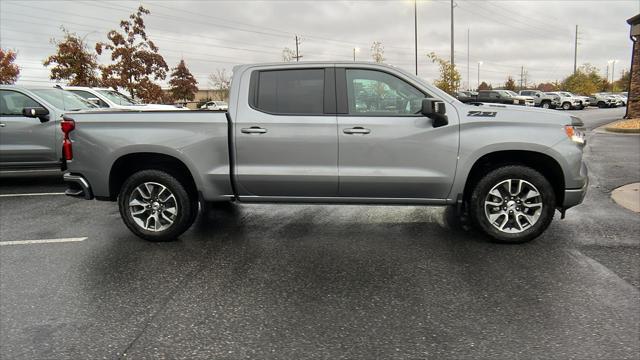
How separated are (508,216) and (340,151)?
6.27 feet

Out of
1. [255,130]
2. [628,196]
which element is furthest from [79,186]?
[628,196]

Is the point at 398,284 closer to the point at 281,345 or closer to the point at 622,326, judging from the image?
the point at 281,345

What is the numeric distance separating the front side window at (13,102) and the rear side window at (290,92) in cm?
599

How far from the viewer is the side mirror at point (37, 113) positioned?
8.36 metres

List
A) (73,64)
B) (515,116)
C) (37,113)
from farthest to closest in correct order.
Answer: (73,64), (37,113), (515,116)

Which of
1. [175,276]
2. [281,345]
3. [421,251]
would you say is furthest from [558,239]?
[175,276]

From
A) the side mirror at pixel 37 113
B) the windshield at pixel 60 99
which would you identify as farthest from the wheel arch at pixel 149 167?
the windshield at pixel 60 99

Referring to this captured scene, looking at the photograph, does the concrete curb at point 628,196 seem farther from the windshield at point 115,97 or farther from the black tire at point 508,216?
the windshield at point 115,97

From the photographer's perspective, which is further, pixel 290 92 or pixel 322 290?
pixel 290 92

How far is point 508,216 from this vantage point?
16.1 feet

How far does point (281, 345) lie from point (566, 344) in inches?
70.9

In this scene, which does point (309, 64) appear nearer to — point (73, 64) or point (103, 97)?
point (103, 97)

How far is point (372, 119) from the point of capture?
4859 mm

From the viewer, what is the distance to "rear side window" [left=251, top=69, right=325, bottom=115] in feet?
16.4
